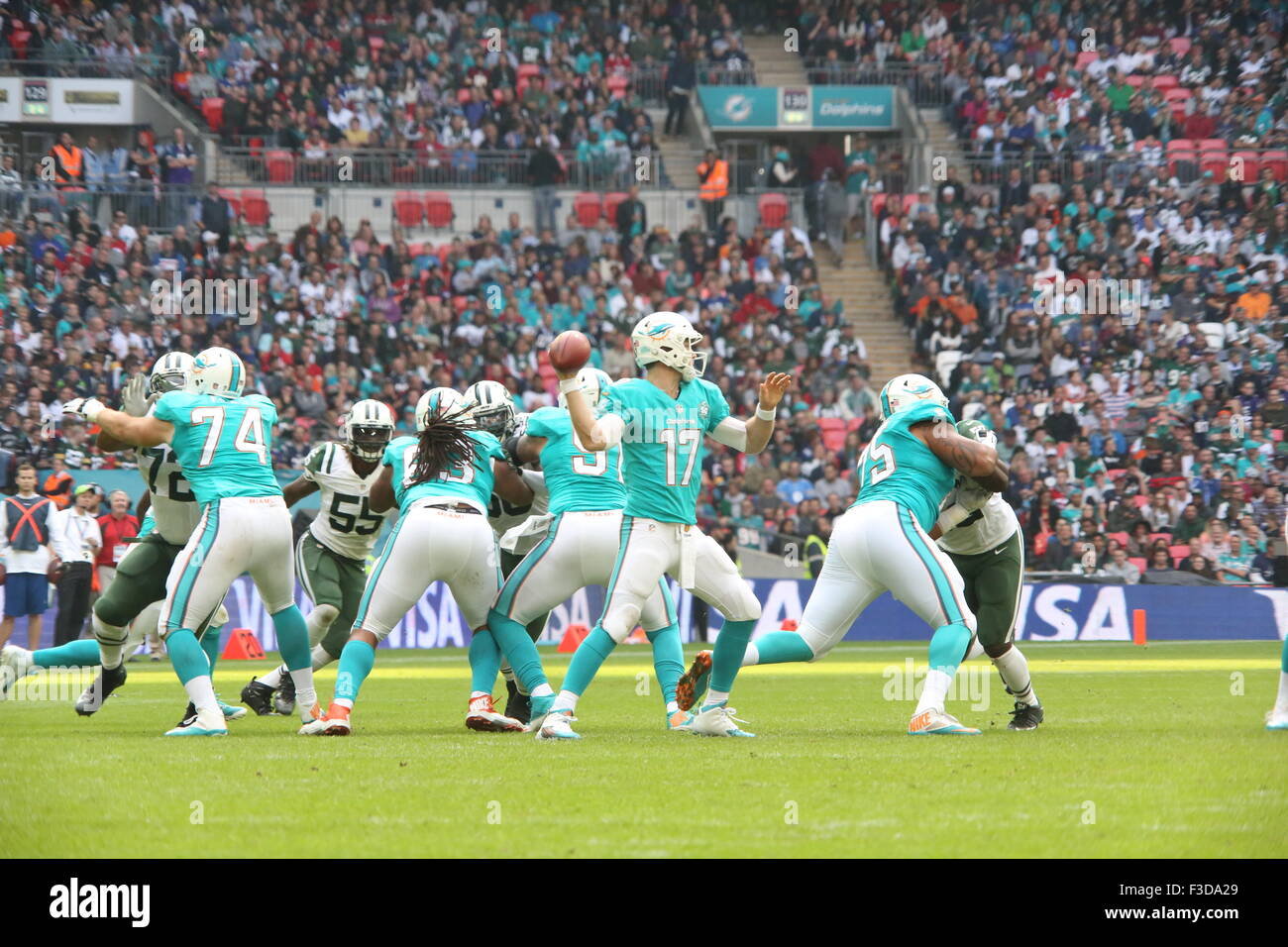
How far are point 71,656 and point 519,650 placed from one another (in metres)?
3.55

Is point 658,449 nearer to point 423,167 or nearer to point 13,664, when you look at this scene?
point 13,664

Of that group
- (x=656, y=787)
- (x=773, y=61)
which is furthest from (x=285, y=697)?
(x=773, y=61)

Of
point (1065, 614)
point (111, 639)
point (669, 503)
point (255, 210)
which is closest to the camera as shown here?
point (669, 503)

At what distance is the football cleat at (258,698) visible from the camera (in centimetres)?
1166

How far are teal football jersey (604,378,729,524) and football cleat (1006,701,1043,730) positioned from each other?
240 cm

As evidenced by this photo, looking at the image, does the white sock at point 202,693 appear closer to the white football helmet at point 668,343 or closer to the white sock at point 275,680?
the white sock at point 275,680

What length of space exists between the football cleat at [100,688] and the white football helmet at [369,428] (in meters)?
2.07

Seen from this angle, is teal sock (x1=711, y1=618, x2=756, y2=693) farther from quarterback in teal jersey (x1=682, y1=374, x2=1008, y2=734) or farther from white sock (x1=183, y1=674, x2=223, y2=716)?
white sock (x1=183, y1=674, x2=223, y2=716)

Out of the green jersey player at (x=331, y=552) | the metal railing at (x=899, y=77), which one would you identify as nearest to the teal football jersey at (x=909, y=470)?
the green jersey player at (x=331, y=552)

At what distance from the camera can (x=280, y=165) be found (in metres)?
29.3

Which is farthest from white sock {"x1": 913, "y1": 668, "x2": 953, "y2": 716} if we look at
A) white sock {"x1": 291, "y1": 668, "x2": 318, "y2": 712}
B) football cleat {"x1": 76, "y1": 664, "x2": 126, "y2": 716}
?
football cleat {"x1": 76, "y1": 664, "x2": 126, "y2": 716}

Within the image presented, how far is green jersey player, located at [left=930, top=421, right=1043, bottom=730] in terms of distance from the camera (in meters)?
10.1

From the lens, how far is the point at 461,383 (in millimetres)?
25812

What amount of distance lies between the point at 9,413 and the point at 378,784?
1731cm
